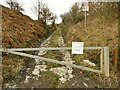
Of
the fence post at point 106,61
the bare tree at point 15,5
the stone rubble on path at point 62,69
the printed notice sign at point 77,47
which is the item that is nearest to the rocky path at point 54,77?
the stone rubble on path at point 62,69

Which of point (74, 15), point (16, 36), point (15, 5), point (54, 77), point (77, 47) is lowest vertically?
point (54, 77)

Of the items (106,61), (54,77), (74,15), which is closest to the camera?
(106,61)

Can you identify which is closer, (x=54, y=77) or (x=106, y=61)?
(x=106, y=61)

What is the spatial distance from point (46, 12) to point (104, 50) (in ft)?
2.74

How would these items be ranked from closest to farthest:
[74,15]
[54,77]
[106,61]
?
1. [106,61]
2. [54,77]
3. [74,15]

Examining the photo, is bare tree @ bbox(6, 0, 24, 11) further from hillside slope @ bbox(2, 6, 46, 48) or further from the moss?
the moss

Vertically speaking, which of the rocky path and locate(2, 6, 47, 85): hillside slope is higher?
locate(2, 6, 47, 85): hillside slope

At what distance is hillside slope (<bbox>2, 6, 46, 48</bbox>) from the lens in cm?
261

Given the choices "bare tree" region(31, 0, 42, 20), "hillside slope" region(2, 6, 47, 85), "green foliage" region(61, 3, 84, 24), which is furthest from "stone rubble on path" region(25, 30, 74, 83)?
"bare tree" region(31, 0, 42, 20)

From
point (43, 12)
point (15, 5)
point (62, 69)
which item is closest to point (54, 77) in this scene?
point (62, 69)

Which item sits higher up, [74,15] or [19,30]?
[74,15]

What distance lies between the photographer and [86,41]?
2539 millimetres

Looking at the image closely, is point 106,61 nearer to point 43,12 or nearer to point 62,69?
point 62,69

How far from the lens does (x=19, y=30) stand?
8.80 feet
